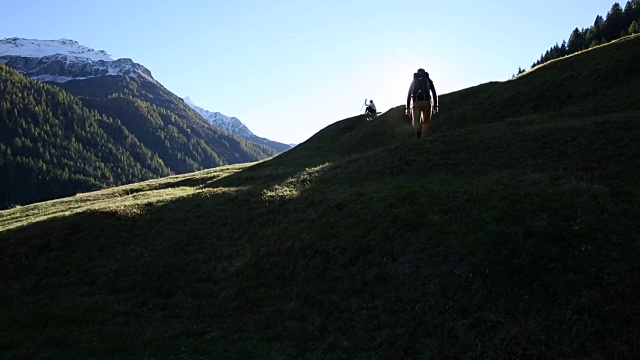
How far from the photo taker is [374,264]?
45.8 ft

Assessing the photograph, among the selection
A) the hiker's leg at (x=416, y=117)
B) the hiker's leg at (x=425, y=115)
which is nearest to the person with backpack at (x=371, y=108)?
the hiker's leg at (x=416, y=117)

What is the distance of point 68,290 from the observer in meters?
16.3

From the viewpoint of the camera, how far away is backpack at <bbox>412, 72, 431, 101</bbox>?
2559 cm

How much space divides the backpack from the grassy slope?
2.94 meters

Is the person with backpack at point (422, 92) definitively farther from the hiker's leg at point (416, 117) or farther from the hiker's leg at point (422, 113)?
the hiker's leg at point (416, 117)

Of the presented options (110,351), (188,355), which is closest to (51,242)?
(110,351)

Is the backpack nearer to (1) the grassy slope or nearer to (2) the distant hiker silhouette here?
(1) the grassy slope

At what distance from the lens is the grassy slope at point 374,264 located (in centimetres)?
1048

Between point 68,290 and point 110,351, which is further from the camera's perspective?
point 68,290

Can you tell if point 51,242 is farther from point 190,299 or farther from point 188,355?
point 188,355

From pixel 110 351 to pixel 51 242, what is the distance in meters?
11.6

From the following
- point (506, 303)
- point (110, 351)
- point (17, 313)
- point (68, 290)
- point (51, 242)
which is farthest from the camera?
point (51, 242)

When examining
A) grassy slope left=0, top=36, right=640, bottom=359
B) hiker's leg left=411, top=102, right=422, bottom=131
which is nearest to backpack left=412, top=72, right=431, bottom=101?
hiker's leg left=411, top=102, right=422, bottom=131

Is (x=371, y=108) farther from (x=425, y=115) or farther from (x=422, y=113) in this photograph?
(x=425, y=115)
